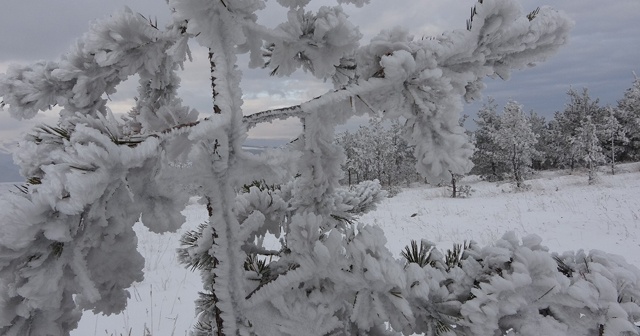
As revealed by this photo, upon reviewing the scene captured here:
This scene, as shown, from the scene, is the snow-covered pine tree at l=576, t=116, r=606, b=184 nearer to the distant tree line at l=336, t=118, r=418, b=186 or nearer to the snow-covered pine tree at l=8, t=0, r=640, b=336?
the distant tree line at l=336, t=118, r=418, b=186

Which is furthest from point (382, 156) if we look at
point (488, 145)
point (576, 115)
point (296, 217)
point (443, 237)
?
point (296, 217)

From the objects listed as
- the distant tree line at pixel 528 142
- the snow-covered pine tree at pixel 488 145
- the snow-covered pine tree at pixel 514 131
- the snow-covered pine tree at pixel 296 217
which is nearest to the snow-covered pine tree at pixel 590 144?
the distant tree line at pixel 528 142

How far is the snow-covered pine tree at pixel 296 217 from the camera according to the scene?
107 centimetres

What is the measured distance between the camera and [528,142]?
102 feet

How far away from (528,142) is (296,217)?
111 feet

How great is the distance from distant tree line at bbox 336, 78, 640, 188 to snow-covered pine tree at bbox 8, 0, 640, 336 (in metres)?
27.2

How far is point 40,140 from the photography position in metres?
1.37

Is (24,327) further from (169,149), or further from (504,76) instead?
(504,76)

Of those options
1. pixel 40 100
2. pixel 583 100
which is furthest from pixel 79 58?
pixel 583 100

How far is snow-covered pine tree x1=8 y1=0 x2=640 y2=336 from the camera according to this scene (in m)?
1.07

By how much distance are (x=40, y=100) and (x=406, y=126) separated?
5.35ft

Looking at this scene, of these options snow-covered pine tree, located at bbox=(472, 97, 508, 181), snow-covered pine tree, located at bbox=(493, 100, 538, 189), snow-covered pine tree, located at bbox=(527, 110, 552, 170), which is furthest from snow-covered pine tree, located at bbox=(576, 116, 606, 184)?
snow-covered pine tree, located at bbox=(527, 110, 552, 170)

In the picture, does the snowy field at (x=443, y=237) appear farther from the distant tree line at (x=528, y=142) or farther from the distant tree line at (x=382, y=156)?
the distant tree line at (x=382, y=156)

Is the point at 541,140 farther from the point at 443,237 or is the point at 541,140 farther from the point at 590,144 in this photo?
the point at 443,237
